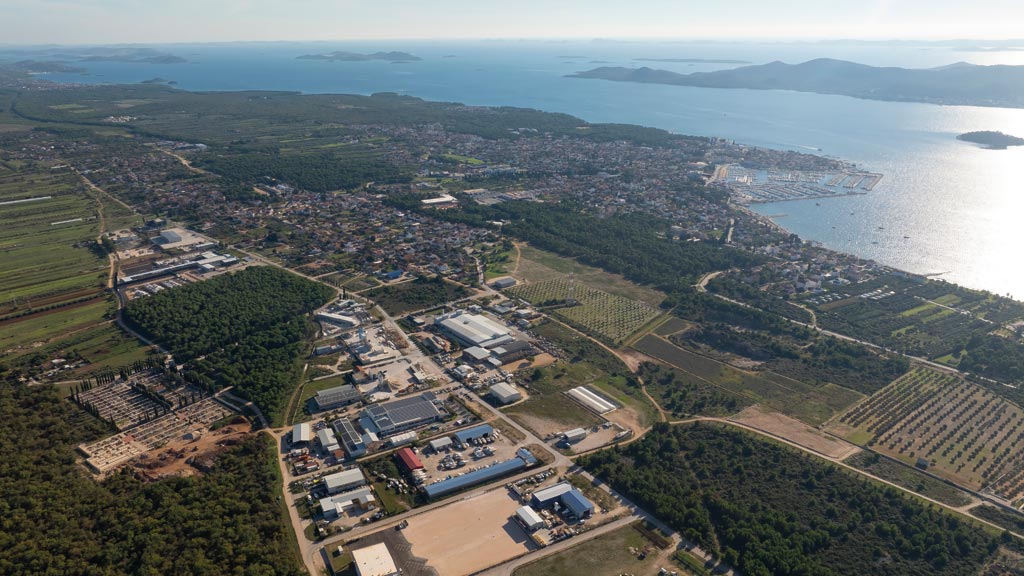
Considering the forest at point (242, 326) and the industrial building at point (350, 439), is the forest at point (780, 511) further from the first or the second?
the forest at point (242, 326)

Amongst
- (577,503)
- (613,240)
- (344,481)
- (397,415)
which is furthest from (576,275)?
(344,481)

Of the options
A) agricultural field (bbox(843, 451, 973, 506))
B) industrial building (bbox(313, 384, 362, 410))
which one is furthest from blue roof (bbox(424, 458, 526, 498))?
agricultural field (bbox(843, 451, 973, 506))

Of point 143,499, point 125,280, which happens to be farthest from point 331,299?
point 143,499

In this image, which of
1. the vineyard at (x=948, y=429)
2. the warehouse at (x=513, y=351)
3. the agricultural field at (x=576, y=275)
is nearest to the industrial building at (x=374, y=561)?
the warehouse at (x=513, y=351)

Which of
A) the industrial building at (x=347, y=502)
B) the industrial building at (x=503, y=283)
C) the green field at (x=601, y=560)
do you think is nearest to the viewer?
the green field at (x=601, y=560)

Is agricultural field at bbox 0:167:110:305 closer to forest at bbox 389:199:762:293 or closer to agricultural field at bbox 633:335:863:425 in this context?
forest at bbox 389:199:762:293

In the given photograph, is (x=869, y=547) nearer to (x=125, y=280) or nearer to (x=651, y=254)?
(x=651, y=254)
